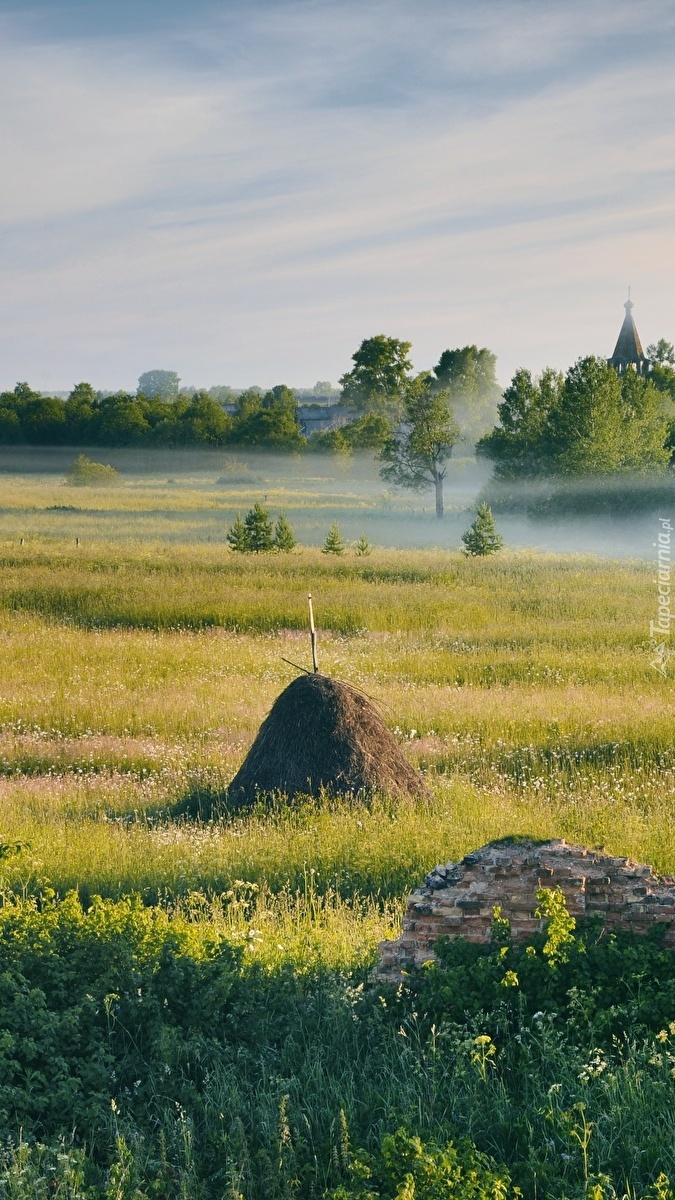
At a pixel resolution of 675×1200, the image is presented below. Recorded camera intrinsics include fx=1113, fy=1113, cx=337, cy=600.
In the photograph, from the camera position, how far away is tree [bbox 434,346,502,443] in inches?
4188

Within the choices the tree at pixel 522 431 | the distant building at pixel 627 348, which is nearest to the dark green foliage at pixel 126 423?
the distant building at pixel 627 348

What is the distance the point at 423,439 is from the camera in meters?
63.5

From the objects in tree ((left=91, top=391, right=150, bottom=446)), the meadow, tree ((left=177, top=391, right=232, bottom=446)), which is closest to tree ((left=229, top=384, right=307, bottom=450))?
tree ((left=177, top=391, right=232, bottom=446))

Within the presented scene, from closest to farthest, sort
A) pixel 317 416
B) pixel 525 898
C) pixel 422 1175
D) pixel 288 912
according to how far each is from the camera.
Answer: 1. pixel 422 1175
2. pixel 525 898
3. pixel 288 912
4. pixel 317 416

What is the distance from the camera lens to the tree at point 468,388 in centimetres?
10638

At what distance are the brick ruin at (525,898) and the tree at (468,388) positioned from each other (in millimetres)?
99002

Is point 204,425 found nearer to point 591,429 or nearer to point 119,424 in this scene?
point 119,424

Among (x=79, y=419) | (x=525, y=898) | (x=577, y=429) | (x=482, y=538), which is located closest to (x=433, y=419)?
(x=577, y=429)

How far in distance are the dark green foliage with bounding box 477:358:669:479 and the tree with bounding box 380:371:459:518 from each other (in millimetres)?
2758

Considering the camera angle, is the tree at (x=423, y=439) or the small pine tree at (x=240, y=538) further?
the tree at (x=423, y=439)

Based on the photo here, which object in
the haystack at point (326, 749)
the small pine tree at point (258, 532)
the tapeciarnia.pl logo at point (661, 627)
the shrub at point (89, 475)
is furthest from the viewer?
the shrub at point (89, 475)

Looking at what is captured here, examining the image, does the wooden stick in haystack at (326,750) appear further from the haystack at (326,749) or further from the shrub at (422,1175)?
the shrub at (422,1175)

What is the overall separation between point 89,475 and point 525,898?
9036 centimetres

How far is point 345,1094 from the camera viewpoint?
569 cm
